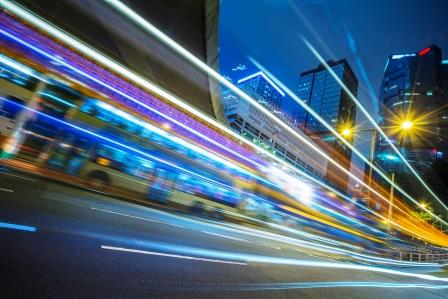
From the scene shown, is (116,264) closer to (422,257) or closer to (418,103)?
(422,257)

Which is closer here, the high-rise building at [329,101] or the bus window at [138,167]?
the bus window at [138,167]

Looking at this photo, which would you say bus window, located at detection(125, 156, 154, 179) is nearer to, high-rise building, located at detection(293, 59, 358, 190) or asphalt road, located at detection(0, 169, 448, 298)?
asphalt road, located at detection(0, 169, 448, 298)

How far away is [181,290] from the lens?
4324 mm

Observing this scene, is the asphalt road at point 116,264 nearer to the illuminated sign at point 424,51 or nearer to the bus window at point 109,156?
the bus window at point 109,156

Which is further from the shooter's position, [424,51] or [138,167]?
[424,51]

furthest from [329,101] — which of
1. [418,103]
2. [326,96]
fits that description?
[418,103]

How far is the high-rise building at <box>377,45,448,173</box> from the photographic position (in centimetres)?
7356

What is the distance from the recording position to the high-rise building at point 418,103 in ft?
241

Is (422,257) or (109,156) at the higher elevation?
(422,257)

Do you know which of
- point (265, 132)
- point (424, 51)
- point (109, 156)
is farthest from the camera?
point (265, 132)

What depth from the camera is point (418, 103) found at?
281 ft

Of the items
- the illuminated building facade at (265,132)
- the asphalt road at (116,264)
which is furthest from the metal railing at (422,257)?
the illuminated building facade at (265,132)

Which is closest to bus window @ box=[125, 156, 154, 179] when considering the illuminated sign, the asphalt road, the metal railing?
the asphalt road

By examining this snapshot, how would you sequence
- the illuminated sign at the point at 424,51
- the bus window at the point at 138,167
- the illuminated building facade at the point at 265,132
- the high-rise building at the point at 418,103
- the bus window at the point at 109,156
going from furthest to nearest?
the illuminated building facade at the point at 265,132
the illuminated sign at the point at 424,51
the high-rise building at the point at 418,103
the bus window at the point at 138,167
the bus window at the point at 109,156
